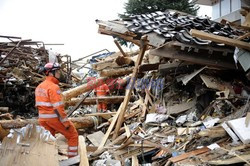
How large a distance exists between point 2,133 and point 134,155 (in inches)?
116

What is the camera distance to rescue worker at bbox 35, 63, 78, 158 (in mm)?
5094

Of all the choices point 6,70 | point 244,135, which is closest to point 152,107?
point 244,135

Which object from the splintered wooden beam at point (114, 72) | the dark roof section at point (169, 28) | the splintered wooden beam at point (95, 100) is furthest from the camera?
the splintered wooden beam at point (95, 100)

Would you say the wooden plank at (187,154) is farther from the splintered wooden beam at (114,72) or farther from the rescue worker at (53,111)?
the splintered wooden beam at (114,72)

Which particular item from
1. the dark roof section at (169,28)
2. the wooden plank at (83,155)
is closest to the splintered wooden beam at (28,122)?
the wooden plank at (83,155)

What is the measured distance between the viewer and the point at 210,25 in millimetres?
7137

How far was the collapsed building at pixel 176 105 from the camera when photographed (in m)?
4.73

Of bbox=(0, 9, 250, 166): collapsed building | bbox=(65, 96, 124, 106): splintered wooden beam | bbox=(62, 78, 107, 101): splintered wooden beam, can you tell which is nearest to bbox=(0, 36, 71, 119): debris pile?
bbox=(65, 96, 124, 106): splintered wooden beam

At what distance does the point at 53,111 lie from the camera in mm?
5152

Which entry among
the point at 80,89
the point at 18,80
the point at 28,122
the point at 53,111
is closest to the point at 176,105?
the point at 80,89

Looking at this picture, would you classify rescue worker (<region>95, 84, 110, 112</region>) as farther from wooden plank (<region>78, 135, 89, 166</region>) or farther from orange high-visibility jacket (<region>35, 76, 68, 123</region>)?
orange high-visibility jacket (<region>35, 76, 68, 123</region>)

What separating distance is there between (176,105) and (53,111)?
3277 millimetres

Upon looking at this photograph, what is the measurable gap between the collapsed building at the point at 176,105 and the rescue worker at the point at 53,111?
292 millimetres

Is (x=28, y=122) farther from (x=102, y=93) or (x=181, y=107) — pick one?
(x=102, y=93)
